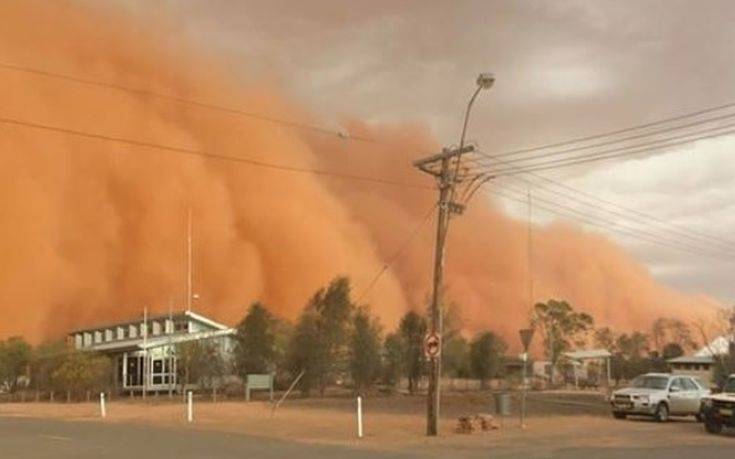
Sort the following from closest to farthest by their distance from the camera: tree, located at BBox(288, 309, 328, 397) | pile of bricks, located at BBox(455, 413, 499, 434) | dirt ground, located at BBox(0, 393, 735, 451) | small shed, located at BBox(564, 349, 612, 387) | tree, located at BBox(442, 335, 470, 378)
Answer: dirt ground, located at BBox(0, 393, 735, 451) → pile of bricks, located at BBox(455, 413, 499, 434) → tree, located at BBox(288, 309, 328, 397) → small shed, located at BBox(564, 349, 612, 387) → tree, located at BBox(442, 335, 470, 378)

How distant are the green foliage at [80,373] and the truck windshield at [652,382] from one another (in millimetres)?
27992

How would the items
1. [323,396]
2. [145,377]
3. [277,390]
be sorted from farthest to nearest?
[145,377]
[277,390]
[323,396]

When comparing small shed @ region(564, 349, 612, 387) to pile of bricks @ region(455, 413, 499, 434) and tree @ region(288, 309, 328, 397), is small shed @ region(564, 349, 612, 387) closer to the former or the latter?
tree @ region(288, 309, 328, 397)

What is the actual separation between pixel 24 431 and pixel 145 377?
30.3 m

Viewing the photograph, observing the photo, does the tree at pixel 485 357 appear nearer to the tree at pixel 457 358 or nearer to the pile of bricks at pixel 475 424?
the tree at pixel 457 358

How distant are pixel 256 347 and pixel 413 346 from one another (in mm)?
8273

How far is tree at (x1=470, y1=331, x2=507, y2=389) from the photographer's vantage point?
59.4 meters

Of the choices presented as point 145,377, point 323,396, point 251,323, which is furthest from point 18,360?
point 323,396

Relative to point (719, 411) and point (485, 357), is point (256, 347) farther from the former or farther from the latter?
point (719, 411)

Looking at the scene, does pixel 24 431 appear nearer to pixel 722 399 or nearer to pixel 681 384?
pixel 722 399

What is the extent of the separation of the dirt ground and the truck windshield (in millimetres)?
1005

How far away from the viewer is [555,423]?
24797 millimetres

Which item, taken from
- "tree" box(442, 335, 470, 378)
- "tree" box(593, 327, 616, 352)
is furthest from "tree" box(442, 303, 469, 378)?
"tree" box(593, 327, 616, 352)

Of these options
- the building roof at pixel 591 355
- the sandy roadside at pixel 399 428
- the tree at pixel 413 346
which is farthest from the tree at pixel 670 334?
the sandy roadside at pixel 399 428
